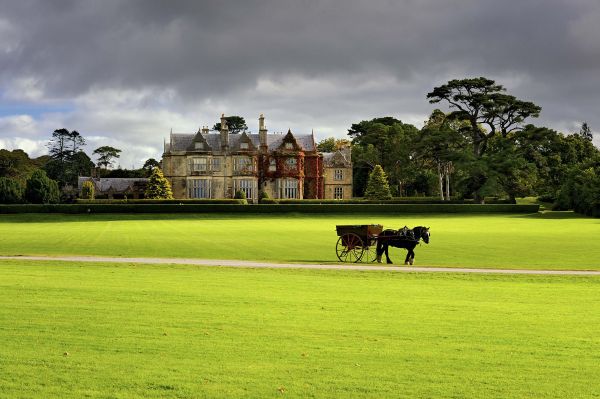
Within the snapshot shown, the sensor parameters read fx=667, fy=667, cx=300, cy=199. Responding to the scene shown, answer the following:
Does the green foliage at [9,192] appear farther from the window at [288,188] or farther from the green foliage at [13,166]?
the green foliage at [13,166]

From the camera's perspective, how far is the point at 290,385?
7734 millimetres

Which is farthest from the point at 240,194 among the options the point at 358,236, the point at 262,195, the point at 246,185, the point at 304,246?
the point at 358,236

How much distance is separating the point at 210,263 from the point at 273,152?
6689 cm

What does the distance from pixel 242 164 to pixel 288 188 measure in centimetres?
695

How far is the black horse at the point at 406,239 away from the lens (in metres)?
24.0

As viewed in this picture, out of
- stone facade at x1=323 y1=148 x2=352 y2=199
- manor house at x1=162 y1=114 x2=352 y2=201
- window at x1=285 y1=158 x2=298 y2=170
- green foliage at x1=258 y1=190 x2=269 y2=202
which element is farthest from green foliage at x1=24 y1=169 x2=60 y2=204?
stone facade at x1=323 y1=148 x2=352 y2=199

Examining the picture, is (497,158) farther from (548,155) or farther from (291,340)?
(291,340)

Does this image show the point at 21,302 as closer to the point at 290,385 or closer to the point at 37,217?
the point at 290,385

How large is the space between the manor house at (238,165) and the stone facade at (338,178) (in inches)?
133

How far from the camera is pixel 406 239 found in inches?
944

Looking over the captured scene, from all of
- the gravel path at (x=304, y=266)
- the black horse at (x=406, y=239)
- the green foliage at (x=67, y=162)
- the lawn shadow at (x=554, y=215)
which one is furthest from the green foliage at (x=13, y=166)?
the black horse at (x=406, y=239)

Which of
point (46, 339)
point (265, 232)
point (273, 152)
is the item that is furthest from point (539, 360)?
point (273, 152)

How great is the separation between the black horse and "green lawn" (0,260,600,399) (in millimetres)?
6908

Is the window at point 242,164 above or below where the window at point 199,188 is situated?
above
